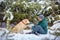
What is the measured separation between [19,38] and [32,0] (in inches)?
179

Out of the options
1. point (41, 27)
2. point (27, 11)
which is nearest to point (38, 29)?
point (41, 27)

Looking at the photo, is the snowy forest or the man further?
the snowy forest

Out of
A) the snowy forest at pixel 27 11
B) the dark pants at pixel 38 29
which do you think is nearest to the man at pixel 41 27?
the dark pants at pixel 38 29

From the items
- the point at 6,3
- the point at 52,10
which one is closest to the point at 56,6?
the point at 52,10

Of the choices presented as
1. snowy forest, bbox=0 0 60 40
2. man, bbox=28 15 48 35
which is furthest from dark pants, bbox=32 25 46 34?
snowy forest, bbox=0 0 60 40

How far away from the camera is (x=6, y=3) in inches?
426

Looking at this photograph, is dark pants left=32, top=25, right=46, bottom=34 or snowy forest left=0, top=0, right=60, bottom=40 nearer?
dark pants left=32, top=25, right=46, bottom=34

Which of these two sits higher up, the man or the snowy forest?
the snowy forest

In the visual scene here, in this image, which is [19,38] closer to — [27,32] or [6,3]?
[27,32]

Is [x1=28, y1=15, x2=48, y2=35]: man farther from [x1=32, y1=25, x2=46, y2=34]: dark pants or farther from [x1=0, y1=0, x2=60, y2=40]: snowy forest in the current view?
[x1=0, y1=0, x2=60, y2=40]: snowy forest

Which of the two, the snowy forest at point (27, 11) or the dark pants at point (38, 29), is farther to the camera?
the snowy forest at point (27, 11)

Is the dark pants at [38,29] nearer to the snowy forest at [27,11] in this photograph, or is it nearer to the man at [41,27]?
the man at [41,27]

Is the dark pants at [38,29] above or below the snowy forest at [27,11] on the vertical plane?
below

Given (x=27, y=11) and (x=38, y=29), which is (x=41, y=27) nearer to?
(x=38, y=29)
